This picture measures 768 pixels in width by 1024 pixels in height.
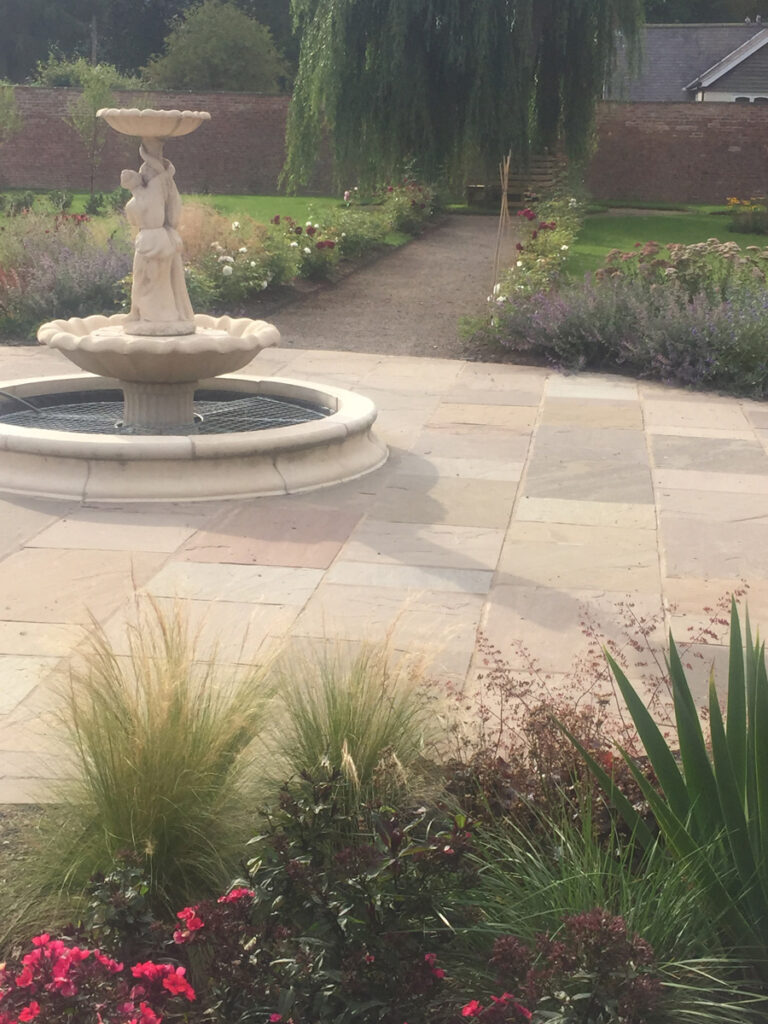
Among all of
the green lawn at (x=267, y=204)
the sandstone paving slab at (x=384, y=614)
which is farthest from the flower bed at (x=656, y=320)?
the green lawn at (x=267, y=204)

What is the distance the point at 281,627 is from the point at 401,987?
2791mm

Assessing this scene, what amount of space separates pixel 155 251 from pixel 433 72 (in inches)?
597

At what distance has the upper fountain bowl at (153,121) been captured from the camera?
7520mm

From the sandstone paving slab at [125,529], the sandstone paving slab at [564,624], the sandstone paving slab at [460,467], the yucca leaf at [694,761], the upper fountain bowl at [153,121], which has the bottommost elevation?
the sandstone paving slab at [564,624]

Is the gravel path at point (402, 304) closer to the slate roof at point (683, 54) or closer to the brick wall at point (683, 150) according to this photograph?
the brick wall at point (683, 150)

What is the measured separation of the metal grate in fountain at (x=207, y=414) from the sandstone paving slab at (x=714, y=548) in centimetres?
290

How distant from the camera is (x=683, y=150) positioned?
30766 mm

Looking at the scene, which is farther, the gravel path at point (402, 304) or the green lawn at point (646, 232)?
the green lawn at point (646, 232)

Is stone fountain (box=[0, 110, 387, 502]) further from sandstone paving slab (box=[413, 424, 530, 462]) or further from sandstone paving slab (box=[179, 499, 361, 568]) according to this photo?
sandstone paving slab (box=[413, 424, 530, 462])

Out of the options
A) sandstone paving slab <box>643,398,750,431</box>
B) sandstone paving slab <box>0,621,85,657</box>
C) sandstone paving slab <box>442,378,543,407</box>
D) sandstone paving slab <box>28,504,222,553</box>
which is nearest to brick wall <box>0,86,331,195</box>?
sandstone paving slab <box>442,378,543,407</box>

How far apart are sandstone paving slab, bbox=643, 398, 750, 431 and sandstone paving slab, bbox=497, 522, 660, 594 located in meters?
3.10

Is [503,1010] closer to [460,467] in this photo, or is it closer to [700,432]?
[460,467]

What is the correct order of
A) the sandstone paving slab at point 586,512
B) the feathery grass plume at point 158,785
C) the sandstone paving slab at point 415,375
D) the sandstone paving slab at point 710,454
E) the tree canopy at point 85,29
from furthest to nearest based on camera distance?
the tree canopy at point 85,29, the sandstone paving slab at point 415,375, the sandstone paving slab at point 710,454, the sandstone paving slab at point 586,512, the feathery grass plume at point 158,785

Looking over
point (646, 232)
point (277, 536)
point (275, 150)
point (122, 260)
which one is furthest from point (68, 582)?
point (275, 150)
